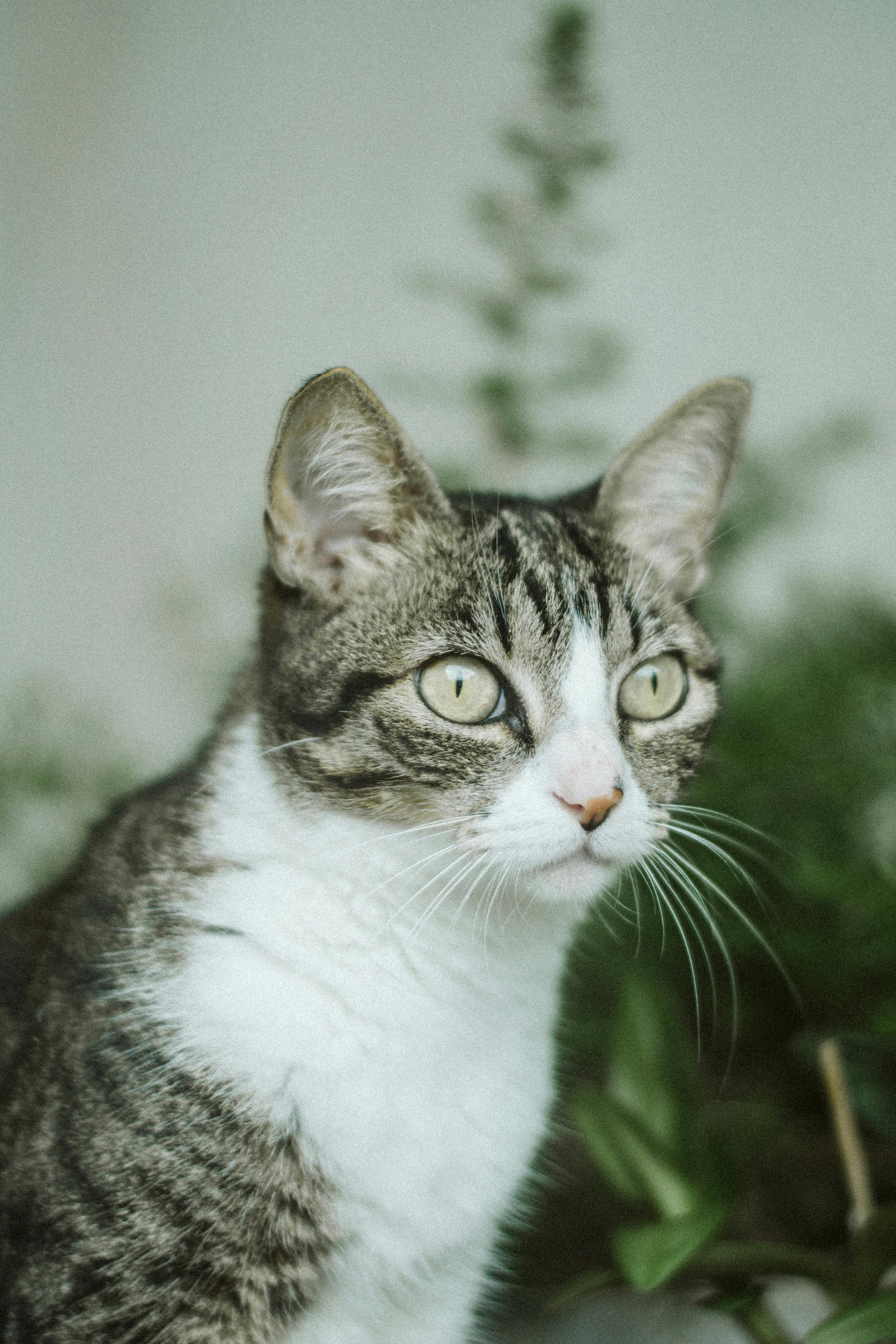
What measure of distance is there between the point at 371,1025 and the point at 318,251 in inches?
70.7

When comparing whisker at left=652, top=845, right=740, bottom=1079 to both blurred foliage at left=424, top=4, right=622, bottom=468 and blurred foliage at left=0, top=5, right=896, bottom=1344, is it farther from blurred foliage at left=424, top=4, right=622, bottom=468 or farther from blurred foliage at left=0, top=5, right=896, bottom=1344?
blurred foliage at left=424, top=4, right=622, bottom=468

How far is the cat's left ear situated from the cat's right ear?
0.29m

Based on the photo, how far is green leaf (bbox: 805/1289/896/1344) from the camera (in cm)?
99

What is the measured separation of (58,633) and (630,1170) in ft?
5.44

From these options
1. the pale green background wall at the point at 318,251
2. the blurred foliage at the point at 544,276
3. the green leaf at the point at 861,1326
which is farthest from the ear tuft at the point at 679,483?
the green leaf at the point at 861,1326

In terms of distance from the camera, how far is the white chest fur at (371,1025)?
3.56ft

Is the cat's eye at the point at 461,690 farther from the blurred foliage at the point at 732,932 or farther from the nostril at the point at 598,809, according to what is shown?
the blurred foliage at the point at 732,932

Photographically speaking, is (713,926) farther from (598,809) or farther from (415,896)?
(415,896)

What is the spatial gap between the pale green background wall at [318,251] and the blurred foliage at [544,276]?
147 mm

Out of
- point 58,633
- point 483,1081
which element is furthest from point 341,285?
point 483,1081

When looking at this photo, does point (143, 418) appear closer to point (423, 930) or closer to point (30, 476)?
point (30, 476)

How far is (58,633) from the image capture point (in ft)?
7.32

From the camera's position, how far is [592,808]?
1.02 meters

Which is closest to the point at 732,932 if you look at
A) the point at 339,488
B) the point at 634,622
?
the point at 634,622
